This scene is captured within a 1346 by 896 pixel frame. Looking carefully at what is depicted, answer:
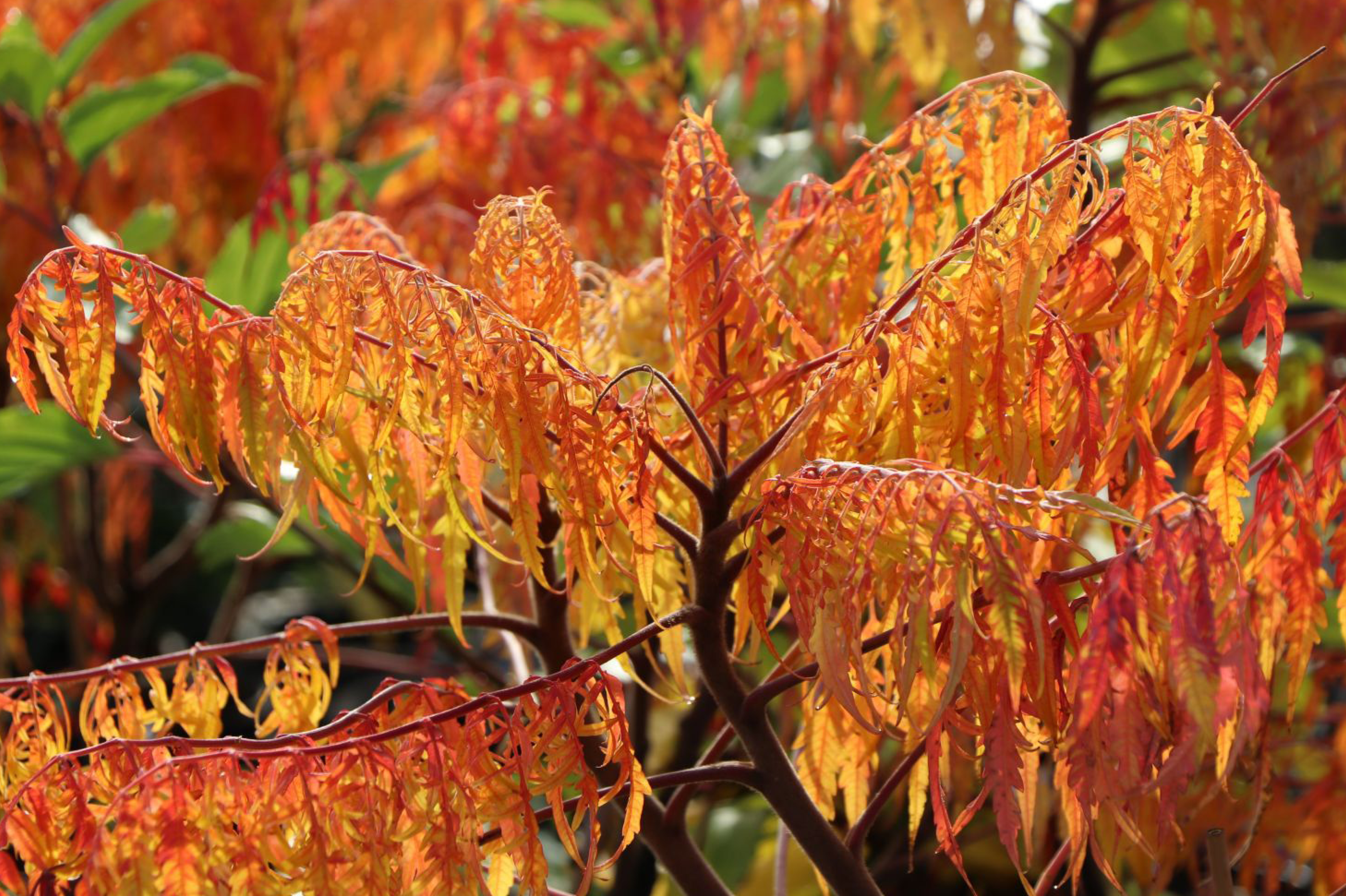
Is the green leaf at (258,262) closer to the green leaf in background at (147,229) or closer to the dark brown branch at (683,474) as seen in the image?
the green leaf in background at (147,229)

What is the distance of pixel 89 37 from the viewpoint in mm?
1049

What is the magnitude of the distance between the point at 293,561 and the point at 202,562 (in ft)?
1.96

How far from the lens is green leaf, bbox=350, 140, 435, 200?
3.83 feet

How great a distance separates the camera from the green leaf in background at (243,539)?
1.25 metres

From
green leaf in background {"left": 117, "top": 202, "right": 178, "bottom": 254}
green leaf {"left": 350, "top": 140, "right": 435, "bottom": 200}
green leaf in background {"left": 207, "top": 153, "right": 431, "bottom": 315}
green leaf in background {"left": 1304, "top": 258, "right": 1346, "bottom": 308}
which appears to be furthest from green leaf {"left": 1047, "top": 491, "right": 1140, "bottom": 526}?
green leaf in background {"left": 117, "top": 202, "right": 178, "bottom": 254}

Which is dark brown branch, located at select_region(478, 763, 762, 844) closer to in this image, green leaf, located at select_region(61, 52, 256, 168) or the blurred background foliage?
the blurred background foliage

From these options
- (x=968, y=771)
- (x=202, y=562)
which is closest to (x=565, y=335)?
(x=968, y=771)

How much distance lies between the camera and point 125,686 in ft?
1.72

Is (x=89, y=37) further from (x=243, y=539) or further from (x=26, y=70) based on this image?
(x=243, y=539)

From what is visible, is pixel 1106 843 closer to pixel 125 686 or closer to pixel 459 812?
pixel 459 812

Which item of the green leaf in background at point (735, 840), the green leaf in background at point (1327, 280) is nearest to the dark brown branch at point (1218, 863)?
the green leaf in background at point (735, 840)

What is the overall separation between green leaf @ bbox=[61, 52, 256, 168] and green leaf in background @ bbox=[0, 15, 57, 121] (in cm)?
2

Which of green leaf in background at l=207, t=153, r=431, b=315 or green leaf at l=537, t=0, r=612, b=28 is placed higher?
green leaf at l=537, t=0, r=612, b=28

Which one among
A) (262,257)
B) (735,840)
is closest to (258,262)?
(262,257)
